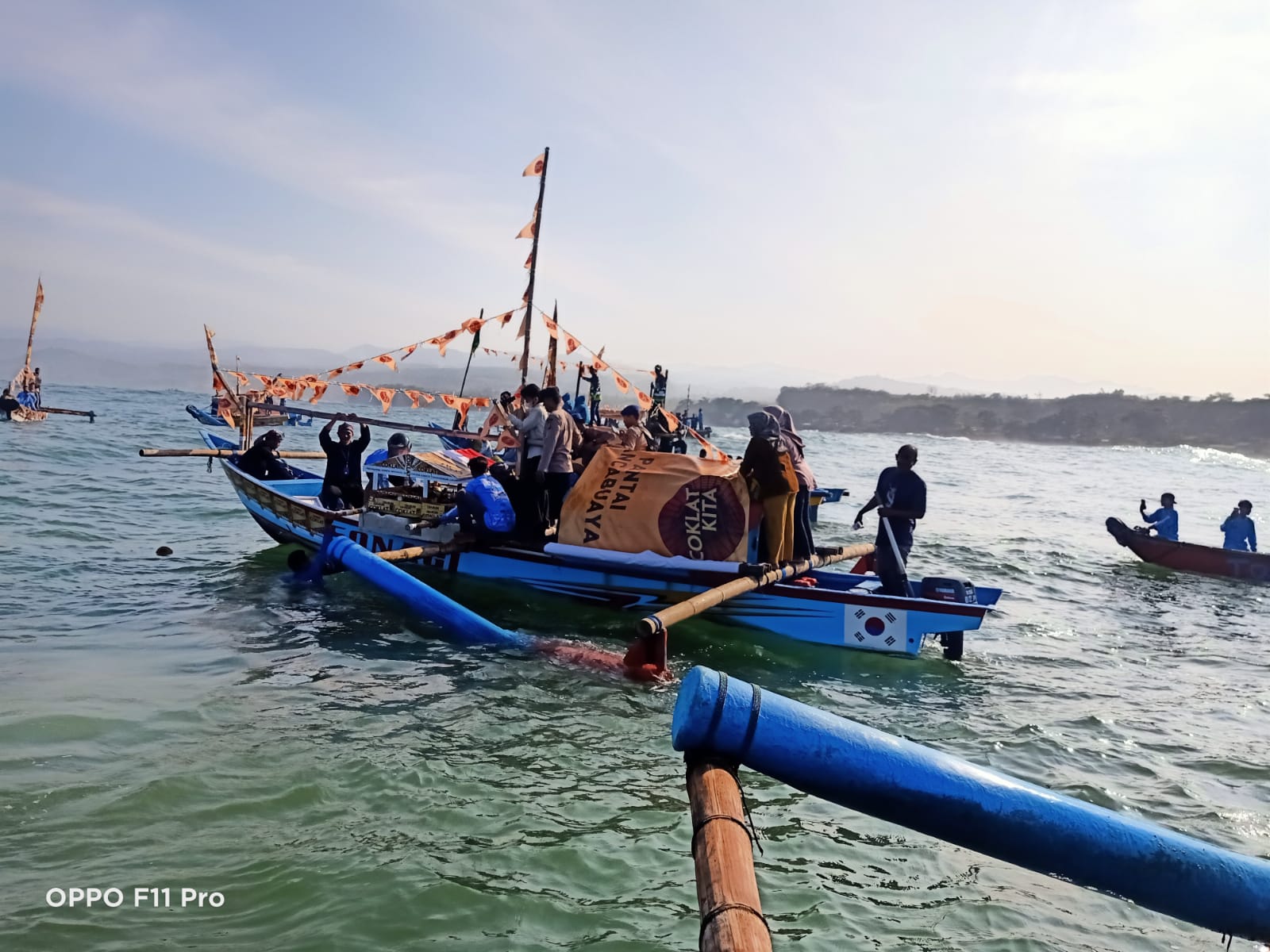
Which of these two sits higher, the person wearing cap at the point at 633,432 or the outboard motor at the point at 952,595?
the person wearing cap at the point at 633,432

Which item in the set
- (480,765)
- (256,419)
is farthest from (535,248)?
(256,419)

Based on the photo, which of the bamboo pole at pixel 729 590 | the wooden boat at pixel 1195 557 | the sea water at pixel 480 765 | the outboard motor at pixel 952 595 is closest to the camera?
the sea water at pixel 480 765

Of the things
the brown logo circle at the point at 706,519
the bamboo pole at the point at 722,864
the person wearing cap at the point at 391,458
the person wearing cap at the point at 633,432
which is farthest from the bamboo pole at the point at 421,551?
the bamboo pole at the point at 722,864

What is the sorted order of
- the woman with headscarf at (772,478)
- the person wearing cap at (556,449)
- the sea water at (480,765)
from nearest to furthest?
1. the sea water at (480,765)
2. the woman with headscarf at (772,478)
3. the person wearing cap at (556,449)

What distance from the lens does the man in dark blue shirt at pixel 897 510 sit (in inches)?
400

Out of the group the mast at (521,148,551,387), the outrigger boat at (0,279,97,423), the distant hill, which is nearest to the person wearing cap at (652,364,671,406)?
the mast at (521,148,551,387)

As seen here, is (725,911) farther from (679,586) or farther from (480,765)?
(679,586)

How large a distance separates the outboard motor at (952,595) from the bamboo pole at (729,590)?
1.34 meters

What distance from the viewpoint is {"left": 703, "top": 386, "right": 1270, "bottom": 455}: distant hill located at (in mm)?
111562

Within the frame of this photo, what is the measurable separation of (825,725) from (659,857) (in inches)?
99.9

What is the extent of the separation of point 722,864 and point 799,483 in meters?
7.59

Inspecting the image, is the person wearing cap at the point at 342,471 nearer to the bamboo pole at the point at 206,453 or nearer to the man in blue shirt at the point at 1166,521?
the bamboo pole at the point at 206,453

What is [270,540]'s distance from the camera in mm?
16109

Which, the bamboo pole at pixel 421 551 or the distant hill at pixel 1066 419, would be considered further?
the distant hill at pixel 1066 419
